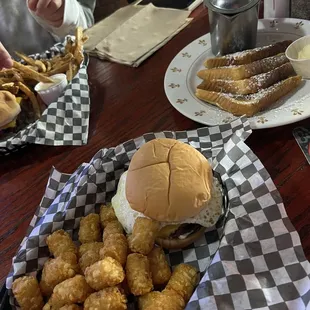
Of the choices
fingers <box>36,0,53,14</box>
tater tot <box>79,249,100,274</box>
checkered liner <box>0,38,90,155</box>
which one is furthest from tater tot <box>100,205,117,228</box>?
fingers <box>36,0,53,14</box>

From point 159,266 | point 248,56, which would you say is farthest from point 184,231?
point 248,56

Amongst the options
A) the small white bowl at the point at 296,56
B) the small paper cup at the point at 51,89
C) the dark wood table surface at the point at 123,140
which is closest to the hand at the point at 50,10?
the dark wood table surface at the point at 123,140

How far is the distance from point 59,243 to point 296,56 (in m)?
1.06

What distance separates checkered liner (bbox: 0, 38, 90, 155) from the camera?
1.58 m

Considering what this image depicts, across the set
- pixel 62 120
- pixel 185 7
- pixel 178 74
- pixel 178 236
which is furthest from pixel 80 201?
pixel 185 7

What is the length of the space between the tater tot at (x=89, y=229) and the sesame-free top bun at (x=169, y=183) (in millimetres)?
139

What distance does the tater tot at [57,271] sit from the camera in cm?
111

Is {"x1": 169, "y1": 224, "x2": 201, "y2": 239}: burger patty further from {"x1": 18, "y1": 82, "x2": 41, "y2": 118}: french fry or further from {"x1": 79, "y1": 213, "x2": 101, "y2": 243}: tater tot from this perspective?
{"x1": 18, "y1": 82, "x2": 41, "y2": 118}: french fry

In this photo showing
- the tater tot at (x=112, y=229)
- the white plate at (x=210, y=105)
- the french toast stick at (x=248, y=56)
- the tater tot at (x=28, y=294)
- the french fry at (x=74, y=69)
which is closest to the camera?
the tater tot at (x=28, y=294)

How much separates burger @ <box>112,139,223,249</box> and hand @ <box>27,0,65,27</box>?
105 cm

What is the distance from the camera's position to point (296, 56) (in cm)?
165

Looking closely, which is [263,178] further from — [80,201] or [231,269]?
[80,201]

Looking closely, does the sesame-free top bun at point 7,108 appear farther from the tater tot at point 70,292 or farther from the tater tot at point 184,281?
the tater tot at point 184,281

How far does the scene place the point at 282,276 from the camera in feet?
3.28
